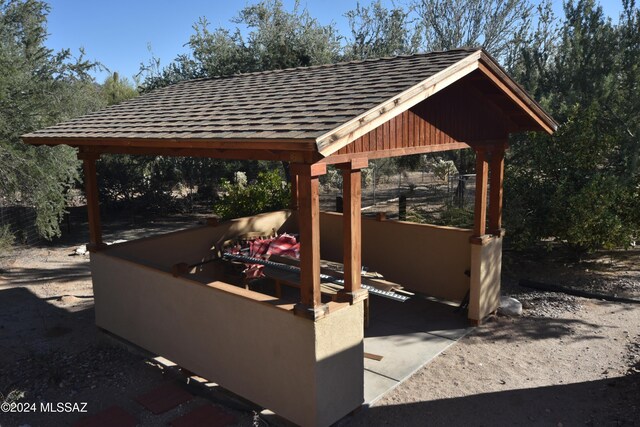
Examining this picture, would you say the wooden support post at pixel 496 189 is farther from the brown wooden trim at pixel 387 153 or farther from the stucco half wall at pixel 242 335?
the stucco half wall at pixel 242 335

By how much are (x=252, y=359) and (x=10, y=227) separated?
10.7 metres

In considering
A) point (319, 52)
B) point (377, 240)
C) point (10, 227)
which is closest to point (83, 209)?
point (10, 227)

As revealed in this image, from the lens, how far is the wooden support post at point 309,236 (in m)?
4.28

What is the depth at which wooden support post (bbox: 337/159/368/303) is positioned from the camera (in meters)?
4.75

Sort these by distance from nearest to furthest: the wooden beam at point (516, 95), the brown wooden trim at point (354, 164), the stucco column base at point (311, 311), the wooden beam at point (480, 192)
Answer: the stucco column base at point (311, 311) < the brown wooden trim at point (354, 164) < the wooden beam at point (516, 95) < the wooden beam at point (480, 192)

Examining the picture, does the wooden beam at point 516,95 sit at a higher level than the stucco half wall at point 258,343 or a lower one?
higher

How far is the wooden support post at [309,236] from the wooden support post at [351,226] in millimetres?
414

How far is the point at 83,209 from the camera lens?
59.3 feet

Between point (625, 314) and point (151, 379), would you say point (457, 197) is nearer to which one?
point (625, 314)

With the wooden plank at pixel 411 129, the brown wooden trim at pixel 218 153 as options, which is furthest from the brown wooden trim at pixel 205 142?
the wooden plank at pixel 411 129

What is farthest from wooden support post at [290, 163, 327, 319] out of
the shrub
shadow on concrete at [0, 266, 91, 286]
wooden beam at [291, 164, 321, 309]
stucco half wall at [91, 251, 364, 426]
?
the shrub

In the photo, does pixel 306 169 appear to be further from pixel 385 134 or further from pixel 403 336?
pixel 403 336

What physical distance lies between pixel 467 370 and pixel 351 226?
91.3 inches

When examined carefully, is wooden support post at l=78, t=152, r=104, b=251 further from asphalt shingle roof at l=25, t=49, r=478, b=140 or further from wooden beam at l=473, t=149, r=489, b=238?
wooden beam at l=473, t=149, r=489, b=238
